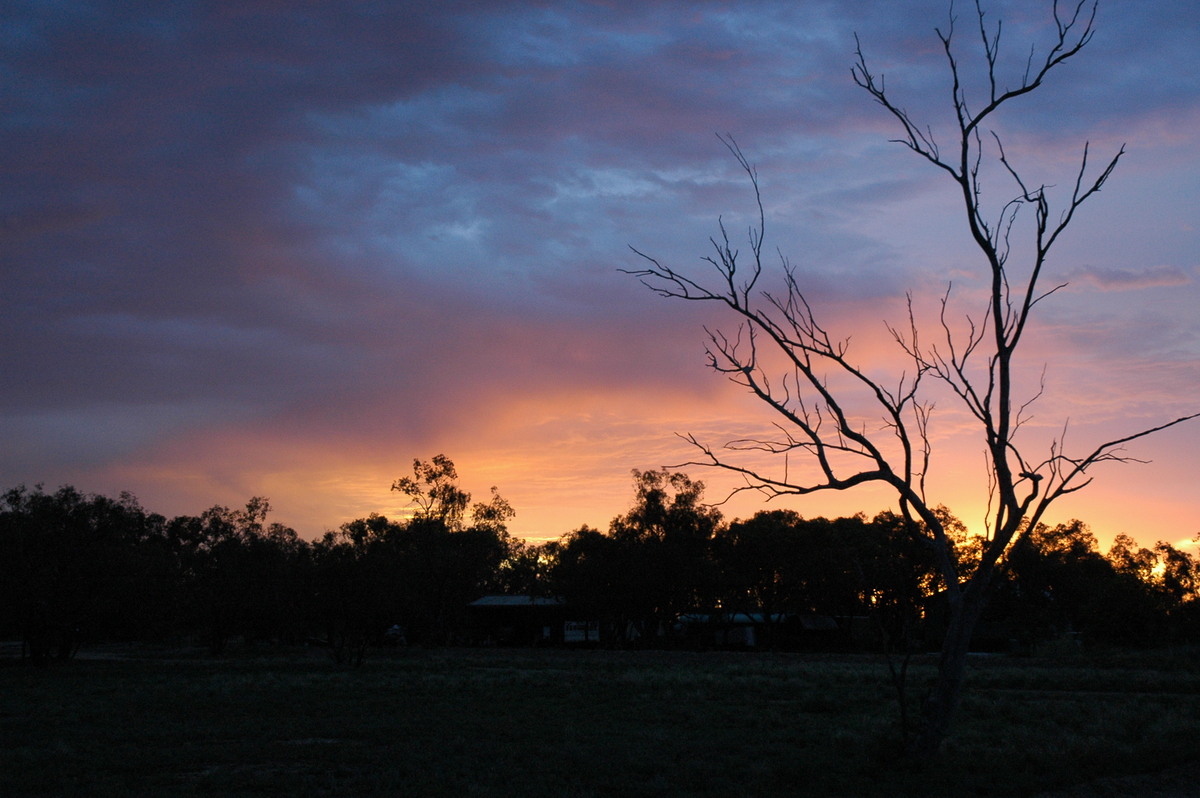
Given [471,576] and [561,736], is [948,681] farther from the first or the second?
[471,576]

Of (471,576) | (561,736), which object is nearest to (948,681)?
(561,736)

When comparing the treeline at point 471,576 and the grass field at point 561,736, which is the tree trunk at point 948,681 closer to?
the grass field at point 561,736

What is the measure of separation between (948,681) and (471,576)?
60.0 m

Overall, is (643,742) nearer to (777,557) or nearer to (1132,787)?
(1132,787)

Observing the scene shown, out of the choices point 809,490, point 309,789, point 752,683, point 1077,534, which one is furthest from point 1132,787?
point 1077,534

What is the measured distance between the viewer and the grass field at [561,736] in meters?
10.6

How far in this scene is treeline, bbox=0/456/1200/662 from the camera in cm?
3809

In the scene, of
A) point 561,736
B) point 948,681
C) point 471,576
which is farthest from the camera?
point 471,576

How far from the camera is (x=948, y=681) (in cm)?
1054

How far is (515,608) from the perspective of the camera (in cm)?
7469

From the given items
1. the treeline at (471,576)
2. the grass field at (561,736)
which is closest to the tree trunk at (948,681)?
the grass field at (561,736)

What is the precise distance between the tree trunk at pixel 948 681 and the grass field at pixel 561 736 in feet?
1.18

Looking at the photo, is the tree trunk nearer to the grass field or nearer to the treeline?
the grass field

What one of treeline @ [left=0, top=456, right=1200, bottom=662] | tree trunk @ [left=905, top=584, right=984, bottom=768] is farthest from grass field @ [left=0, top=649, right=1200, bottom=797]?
A: treeline @ [left=0, top=456, right=1200, bottom=662]
